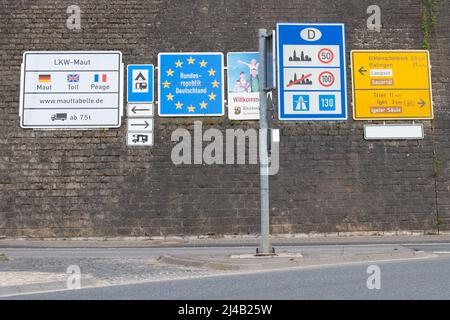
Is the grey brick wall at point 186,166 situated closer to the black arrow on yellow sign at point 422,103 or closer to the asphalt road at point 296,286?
the black arrow on yellow sign at point 422,103

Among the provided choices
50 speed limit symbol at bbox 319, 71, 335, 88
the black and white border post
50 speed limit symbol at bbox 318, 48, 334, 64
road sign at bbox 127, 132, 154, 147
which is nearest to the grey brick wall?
road sign at bbox 127, 132, 154, 147

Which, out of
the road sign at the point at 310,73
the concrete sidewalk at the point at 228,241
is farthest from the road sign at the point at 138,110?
the road sign at the point at 310,73

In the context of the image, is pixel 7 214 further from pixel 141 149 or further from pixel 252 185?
pixel 252 185

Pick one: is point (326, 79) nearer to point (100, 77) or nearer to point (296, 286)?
point (100, 77)

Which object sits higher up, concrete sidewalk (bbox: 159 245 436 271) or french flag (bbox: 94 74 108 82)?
french flag (bbox: 94 74 108 82)

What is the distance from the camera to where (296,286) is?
26.9 feet

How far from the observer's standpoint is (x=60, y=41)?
17672 millimetres

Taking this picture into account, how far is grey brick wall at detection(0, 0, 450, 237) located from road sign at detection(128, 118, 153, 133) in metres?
0.29

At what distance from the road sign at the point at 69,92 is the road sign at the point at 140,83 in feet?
1.00

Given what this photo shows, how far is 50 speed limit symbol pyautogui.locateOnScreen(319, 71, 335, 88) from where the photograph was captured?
1769cm

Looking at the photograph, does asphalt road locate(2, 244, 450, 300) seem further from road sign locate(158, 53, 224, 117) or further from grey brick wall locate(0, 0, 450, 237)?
road sign locate(158, 53, 224, 117)

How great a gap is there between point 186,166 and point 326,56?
18.1 feet

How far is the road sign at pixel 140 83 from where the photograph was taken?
1753 centimetres
